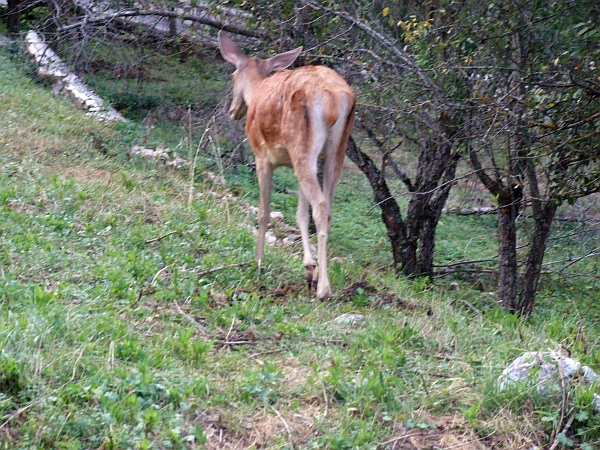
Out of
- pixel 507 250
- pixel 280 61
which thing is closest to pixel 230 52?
pixel 280 61

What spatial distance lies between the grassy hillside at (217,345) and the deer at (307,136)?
1.42ft

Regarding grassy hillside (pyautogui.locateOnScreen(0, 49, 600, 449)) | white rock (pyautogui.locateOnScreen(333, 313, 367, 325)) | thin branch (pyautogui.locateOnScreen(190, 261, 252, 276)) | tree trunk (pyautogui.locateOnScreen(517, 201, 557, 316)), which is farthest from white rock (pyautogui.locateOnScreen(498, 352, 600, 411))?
tree trunk (pyautogui.locateOnScreen(517, 201, 557, 316))

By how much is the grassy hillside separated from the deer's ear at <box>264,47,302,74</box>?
1611mm

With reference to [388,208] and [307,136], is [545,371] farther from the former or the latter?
[388,208]

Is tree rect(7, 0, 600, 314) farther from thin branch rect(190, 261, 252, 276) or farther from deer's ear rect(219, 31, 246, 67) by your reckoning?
thin branch rect(190, 261, 252, 276)

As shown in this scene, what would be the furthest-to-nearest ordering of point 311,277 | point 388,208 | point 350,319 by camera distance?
point 388,208, point 311,277, point 350,319

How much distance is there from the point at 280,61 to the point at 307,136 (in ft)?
6.34

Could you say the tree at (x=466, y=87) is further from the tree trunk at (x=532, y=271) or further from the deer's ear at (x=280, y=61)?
the deer's ear at (x=280, y=61)

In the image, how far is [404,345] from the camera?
5.93 meters

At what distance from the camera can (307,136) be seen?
278 inches

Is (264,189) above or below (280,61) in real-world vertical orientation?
below

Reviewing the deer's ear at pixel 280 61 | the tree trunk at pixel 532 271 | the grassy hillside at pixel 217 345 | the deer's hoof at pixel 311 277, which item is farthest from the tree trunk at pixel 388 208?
the deer's hoof at pixel 311 277

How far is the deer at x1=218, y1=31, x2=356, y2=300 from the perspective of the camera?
705 centimetres

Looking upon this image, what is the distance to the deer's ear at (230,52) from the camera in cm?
878
